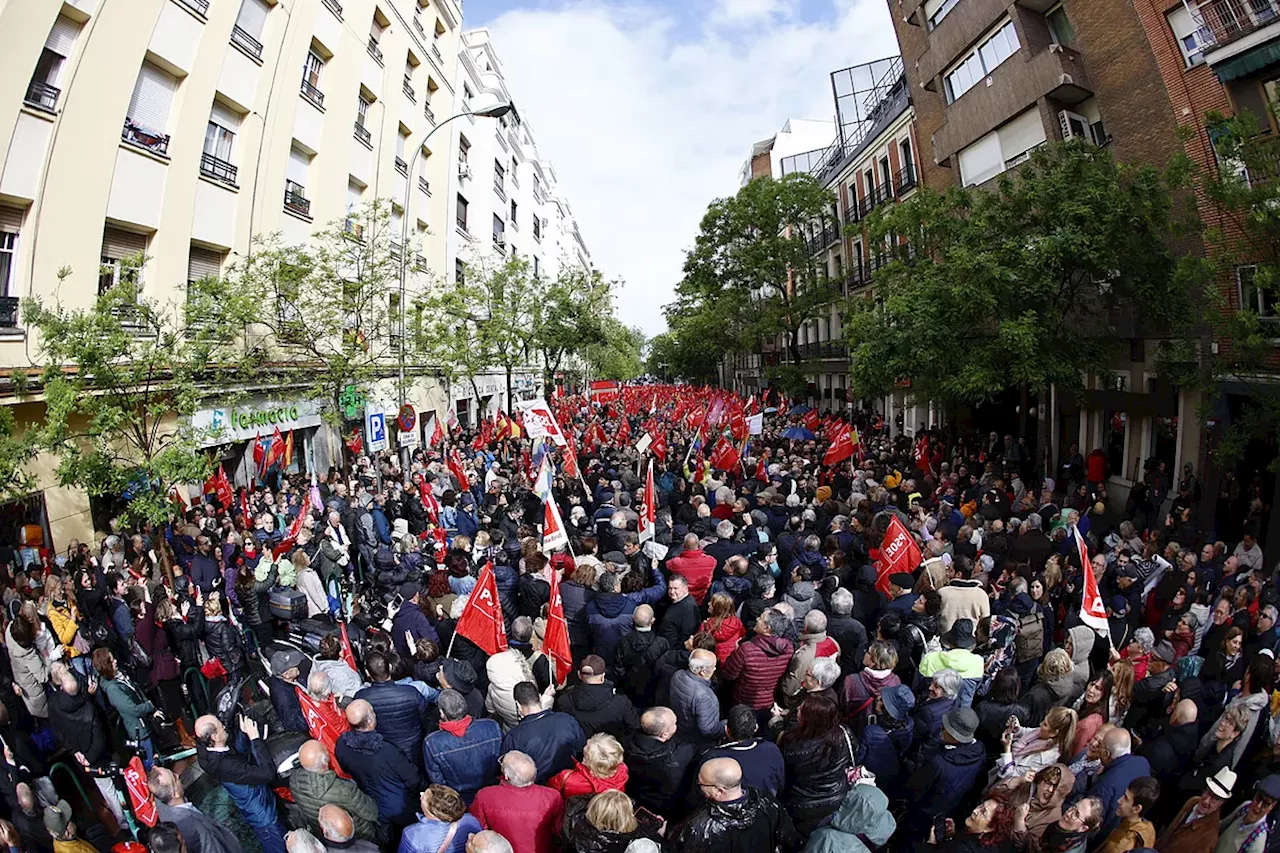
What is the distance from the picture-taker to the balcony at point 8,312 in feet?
37.5

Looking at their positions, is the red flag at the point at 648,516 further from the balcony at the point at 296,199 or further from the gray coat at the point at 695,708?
the balcony at the point at 296,199

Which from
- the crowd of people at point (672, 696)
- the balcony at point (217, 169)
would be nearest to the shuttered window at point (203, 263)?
the balcony at point (217, 169)

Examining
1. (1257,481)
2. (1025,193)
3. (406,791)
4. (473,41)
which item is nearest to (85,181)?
(406,791)

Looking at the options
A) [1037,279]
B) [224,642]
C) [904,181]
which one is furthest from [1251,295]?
Result: [224,642]

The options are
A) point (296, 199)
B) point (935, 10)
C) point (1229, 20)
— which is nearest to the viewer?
point (1229, 20)

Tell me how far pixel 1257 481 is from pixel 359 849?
15.6 meters

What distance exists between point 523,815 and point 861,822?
5.64 feet

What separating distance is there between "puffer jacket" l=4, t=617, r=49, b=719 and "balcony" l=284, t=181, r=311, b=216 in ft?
48.8

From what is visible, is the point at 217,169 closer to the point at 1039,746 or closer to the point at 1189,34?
the point at 1039,746

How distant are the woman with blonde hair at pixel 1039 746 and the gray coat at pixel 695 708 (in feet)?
5.67

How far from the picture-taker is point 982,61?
20.9 m

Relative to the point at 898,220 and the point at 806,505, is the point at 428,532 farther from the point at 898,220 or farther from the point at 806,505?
the point at 898,220

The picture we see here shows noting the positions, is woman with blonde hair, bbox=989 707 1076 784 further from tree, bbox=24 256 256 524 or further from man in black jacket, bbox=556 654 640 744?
tree, bbox=24 256 256 524

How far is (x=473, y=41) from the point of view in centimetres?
4134
